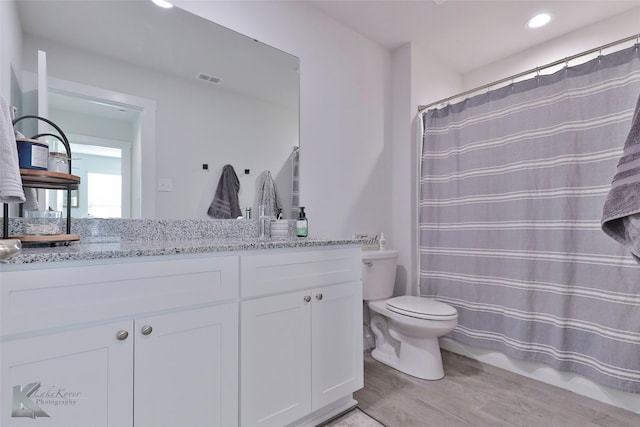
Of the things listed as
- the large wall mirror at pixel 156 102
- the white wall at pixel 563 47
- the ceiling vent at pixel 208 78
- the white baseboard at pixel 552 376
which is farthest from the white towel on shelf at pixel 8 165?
the white wall at pixel 563 47

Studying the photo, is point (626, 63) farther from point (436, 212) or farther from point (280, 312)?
point (280, 312)

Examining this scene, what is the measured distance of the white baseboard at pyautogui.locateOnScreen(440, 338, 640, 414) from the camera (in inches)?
62.7

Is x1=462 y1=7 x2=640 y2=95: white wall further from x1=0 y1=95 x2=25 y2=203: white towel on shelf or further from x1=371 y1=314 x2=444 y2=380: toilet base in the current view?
x1=0 y1=95 x2=25 y2=203: white towel on shelf

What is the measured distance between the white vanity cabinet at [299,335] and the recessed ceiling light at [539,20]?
204 centimetres

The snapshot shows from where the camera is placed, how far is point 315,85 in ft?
6.77

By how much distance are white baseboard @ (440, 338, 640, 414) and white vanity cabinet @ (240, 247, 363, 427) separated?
1073 mm

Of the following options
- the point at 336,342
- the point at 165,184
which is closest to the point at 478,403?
the point at 336,342

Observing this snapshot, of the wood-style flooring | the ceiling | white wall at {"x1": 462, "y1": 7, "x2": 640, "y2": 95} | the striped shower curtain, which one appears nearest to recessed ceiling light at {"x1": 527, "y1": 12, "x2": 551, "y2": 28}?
the ceiling

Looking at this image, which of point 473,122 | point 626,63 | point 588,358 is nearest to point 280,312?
point 588,358

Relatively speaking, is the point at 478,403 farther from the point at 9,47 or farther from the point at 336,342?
the point at 9,47

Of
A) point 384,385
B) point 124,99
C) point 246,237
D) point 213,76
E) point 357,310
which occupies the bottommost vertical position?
point 384,385

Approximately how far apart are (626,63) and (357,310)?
1.89 meters

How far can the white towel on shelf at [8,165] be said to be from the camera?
2.86 ft

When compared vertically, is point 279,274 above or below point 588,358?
above
